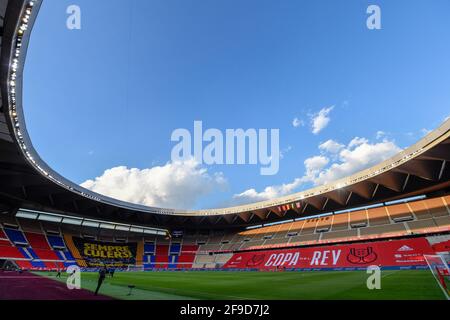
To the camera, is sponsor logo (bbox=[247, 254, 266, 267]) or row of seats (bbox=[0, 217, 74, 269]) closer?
row of seats (bbox=[0, 217, 74, 269])

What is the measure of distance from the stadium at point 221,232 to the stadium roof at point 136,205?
12 centimetres

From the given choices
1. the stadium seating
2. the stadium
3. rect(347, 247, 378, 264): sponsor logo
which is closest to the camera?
the stadium

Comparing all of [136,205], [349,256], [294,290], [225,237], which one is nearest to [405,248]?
[349,256]

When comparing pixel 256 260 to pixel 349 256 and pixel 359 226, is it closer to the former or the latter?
pixel 349 256

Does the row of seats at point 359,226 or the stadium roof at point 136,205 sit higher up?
the stadium roof at point 136,205

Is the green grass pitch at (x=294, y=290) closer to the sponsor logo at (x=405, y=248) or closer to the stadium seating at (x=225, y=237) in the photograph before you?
the sponsor logo at (x=405, y=248)

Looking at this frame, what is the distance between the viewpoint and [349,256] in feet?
114

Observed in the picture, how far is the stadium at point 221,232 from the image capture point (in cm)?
1683

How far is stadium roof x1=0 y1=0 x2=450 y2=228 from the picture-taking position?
15312mm

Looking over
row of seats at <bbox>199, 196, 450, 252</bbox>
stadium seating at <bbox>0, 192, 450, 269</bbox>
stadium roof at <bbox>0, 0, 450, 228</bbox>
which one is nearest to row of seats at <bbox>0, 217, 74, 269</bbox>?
stadium seating at <bbox>0, 192, 450, 269</bbox>

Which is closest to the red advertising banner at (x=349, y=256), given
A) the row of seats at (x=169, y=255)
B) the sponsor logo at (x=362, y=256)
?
the sponsor logo at (x=362, y=256)

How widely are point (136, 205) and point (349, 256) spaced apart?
127ft

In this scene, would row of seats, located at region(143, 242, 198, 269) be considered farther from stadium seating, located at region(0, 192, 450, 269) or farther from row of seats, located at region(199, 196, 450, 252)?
row of seats, located at region(199, 196, 450, 252)
